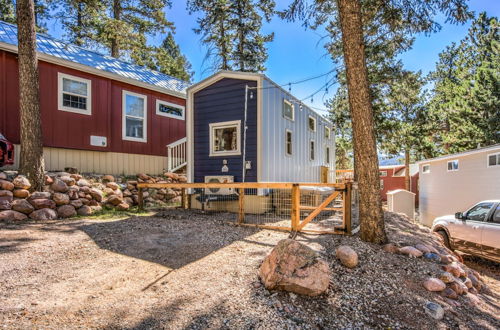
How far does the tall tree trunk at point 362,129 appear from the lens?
4.65 m

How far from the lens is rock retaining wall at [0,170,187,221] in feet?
19.3

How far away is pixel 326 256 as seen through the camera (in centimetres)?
397

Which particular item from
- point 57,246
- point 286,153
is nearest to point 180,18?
point 286,153

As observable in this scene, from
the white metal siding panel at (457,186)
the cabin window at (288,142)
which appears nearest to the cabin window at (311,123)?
the cabin window at (288,142)

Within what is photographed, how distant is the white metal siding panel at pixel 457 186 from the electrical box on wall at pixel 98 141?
13198 millimetres

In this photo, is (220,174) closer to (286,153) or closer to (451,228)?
(286,153)

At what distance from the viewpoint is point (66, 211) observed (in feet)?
20.9

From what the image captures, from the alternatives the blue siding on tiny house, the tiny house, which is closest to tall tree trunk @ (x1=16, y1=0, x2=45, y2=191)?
the tiny house

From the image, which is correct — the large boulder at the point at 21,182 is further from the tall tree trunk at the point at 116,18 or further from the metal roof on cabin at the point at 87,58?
the tall tree trunk at the point at 116,18

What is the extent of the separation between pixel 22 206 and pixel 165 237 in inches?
139

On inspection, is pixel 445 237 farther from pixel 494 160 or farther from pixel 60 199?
pixel 60 199

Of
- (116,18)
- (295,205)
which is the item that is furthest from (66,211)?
(116,18)

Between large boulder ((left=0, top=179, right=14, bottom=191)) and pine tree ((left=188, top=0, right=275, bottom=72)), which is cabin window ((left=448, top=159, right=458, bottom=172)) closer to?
pine tree ((left=188, top=0, right=275, bottom=72))

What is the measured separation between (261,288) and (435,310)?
195 cm
